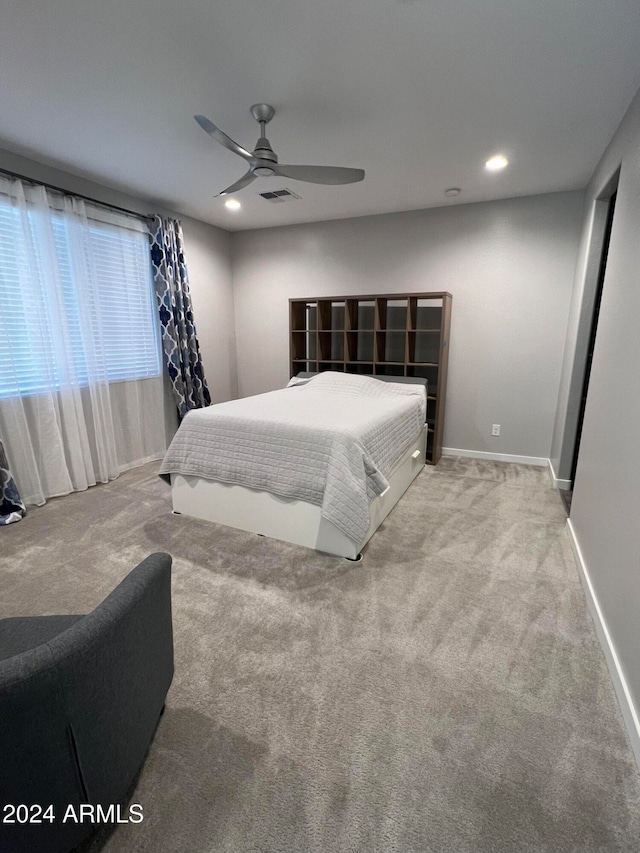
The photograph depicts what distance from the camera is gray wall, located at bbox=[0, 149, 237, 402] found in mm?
4281

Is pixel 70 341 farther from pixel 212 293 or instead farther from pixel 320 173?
pixel 320 173

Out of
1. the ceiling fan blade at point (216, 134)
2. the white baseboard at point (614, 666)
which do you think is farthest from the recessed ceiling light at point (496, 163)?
the white baseboard at point (614, 666)

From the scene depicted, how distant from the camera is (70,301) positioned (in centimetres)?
316

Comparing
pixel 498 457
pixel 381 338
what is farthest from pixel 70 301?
pixel 498 457

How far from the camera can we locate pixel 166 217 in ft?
12.5

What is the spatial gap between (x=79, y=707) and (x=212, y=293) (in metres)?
4.45

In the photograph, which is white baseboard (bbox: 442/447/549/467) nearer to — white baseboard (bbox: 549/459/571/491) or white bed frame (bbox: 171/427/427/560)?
white baseboard (bbox: 549/459/571/491)

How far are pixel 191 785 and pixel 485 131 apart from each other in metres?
3.34

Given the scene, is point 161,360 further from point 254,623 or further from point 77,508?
point 254,623

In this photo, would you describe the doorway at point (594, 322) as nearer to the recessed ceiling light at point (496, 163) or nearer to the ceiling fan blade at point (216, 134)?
the recessed ceiling light at point (496, 163)

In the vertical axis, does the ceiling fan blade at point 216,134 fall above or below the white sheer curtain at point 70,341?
above

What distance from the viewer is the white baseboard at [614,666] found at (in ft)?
4.16

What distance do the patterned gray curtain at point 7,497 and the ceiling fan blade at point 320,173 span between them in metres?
2.54

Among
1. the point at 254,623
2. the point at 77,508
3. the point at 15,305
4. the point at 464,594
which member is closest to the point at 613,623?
the point at 464,594
